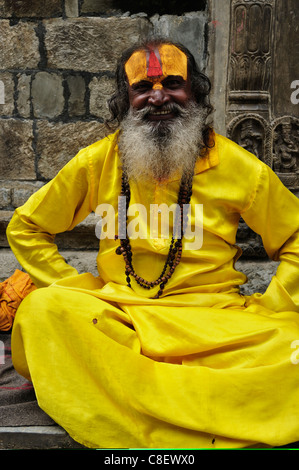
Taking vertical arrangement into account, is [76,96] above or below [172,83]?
below

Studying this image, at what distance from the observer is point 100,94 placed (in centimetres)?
372

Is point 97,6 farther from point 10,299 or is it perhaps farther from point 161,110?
point 10,299

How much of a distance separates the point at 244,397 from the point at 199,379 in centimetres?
19

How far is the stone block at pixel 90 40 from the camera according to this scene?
3.62 meters

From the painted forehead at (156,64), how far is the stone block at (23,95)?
1.43 metres

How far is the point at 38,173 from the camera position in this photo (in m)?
3.85

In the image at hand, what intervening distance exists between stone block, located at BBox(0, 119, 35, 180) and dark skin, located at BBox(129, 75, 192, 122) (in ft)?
4.97

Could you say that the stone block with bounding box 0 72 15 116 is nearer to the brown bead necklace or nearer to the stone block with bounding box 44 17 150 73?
the stone block with bounding box 44 17 150 73

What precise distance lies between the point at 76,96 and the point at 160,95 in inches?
58.5

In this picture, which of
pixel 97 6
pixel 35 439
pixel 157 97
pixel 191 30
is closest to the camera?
pixel 35 439

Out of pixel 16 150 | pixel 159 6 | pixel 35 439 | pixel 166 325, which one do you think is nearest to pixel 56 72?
pixel 16 150
